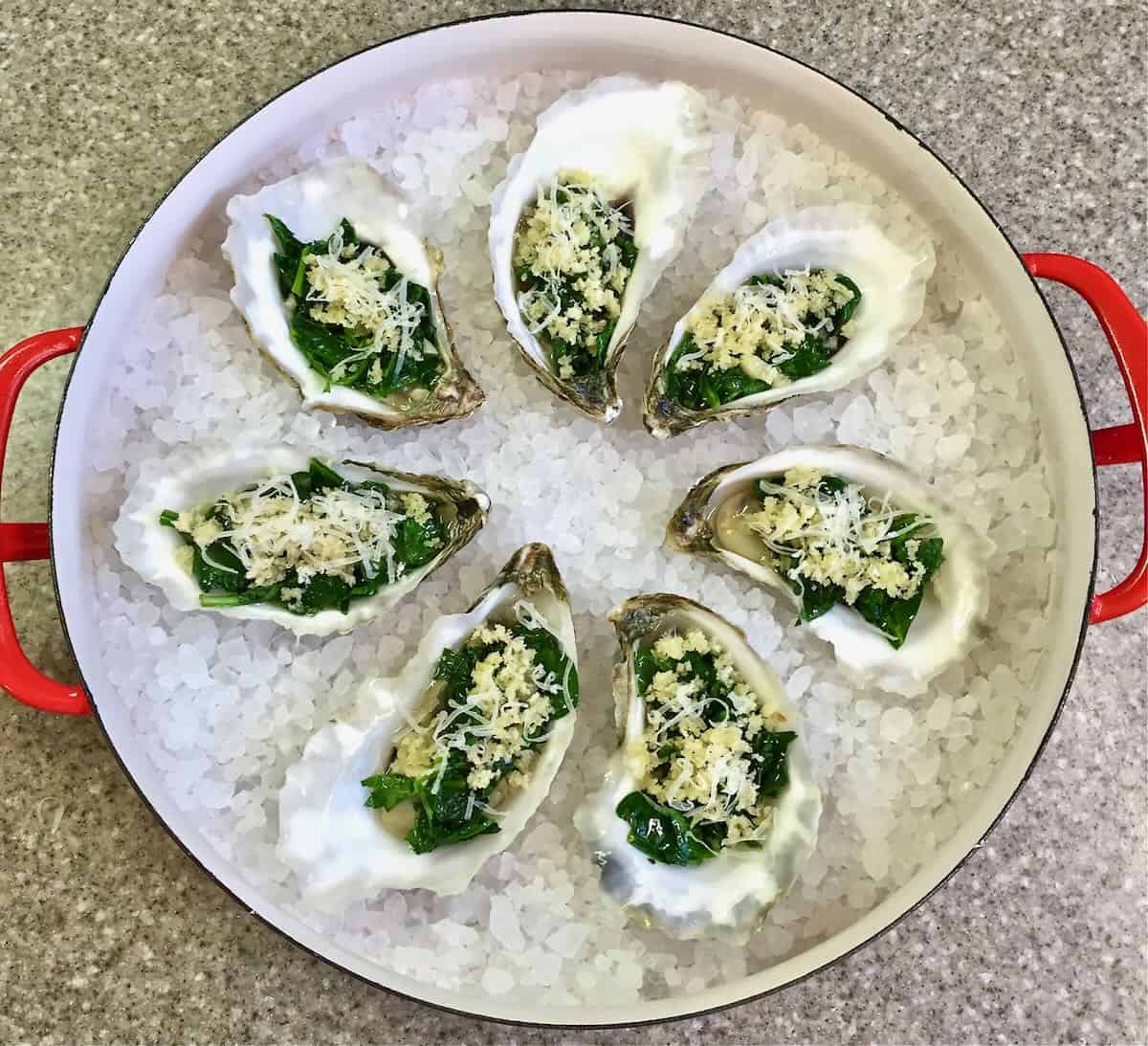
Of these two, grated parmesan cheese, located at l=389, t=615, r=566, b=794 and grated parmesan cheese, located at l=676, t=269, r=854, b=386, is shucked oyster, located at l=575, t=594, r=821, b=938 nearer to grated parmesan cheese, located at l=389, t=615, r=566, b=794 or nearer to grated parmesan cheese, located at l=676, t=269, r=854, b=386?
grated parmesan cheese, located at l=389, t=615, r=566, b=794

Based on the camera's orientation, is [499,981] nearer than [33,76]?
Yes

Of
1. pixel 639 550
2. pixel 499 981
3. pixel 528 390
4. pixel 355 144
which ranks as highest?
pixel 355 144

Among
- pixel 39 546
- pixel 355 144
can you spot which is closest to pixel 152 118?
pixel 355 144

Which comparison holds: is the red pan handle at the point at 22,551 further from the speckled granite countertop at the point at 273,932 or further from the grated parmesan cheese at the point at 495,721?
the grated parmesan cheese at the point at 495,721

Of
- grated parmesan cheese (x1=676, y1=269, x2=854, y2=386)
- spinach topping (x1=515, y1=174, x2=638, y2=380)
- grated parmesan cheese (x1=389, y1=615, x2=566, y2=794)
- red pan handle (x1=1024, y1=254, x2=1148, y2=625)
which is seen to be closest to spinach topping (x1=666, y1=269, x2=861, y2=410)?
grated parmesan cheese (x1=676, y1=269, x2=854, y2=386)

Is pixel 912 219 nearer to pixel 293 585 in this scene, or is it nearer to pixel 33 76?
pixel 293 585

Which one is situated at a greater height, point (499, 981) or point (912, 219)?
point (912, 219)

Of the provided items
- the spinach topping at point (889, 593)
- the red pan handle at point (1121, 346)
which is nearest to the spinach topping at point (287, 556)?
the spinach topping at point (889, 593)

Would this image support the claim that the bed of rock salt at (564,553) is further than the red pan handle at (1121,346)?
Yes
